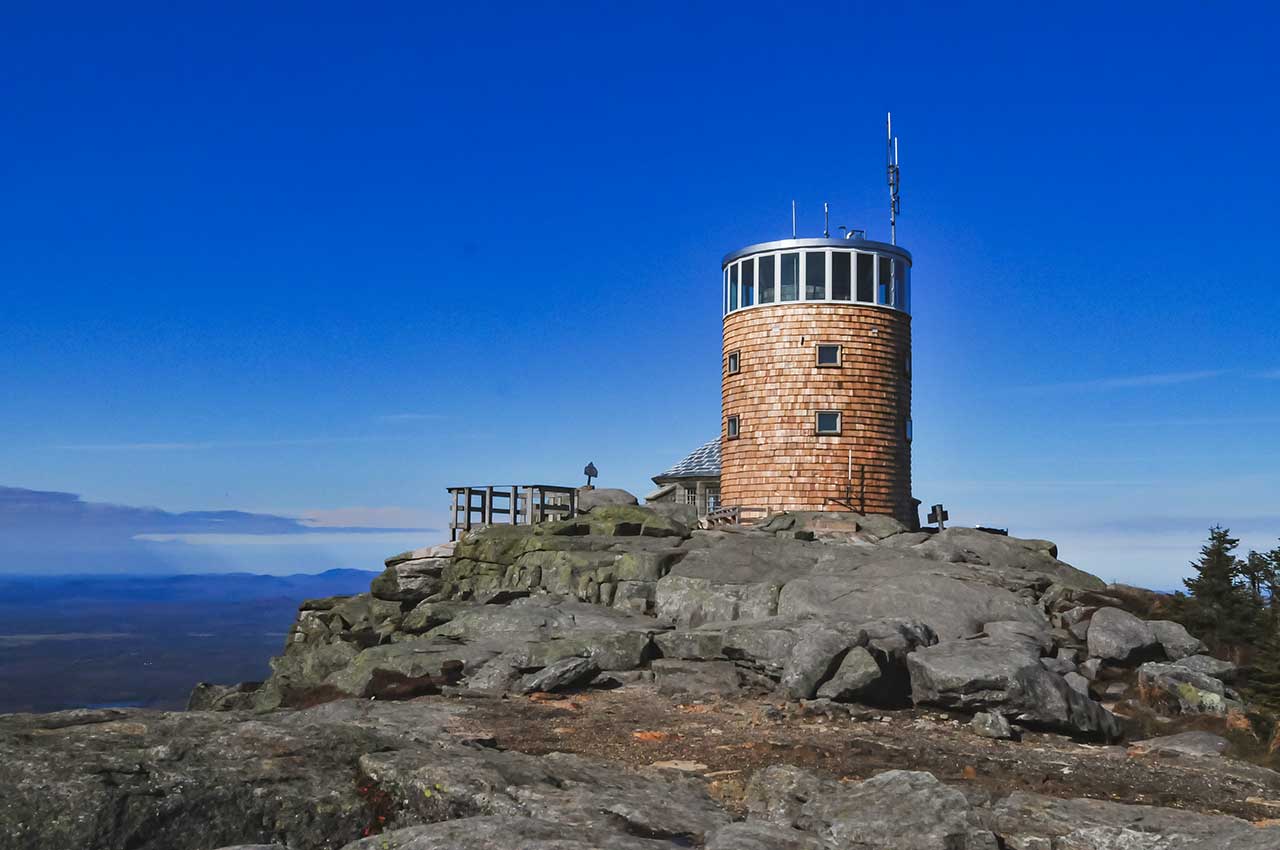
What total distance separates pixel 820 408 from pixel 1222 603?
1372 centimetres

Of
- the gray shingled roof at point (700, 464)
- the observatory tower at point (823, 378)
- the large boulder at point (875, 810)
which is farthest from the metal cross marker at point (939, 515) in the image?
the large boulder at point (875, 810)

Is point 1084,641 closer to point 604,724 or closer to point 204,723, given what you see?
point 604,724

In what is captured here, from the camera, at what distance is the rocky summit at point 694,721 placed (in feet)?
31.2

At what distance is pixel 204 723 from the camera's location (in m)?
→ 11.6

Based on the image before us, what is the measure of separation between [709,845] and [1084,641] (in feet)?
55.3

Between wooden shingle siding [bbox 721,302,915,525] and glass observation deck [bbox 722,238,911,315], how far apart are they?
35 centimetres

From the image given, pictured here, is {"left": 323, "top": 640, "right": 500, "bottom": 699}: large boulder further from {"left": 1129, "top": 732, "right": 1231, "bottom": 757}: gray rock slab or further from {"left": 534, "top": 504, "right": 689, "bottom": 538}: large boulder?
{"left": 1129, "top": 732, "right": 1231, "bottom": 757}: gray rock slab

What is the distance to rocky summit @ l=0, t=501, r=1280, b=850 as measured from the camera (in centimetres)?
952

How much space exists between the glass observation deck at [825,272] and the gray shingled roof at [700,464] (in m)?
14.8

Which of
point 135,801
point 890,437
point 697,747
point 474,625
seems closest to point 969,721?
point 697,747

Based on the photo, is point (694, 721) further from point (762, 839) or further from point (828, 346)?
point (828, 346)

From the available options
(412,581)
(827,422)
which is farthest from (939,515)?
(412,581)

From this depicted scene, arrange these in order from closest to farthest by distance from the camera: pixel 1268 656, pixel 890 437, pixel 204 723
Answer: pixel 204 723 < pixel 1268 656 < pixel 890 437

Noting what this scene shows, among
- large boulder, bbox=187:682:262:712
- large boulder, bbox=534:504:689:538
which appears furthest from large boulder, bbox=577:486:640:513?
large boulder, bbox=187:682:262:712
